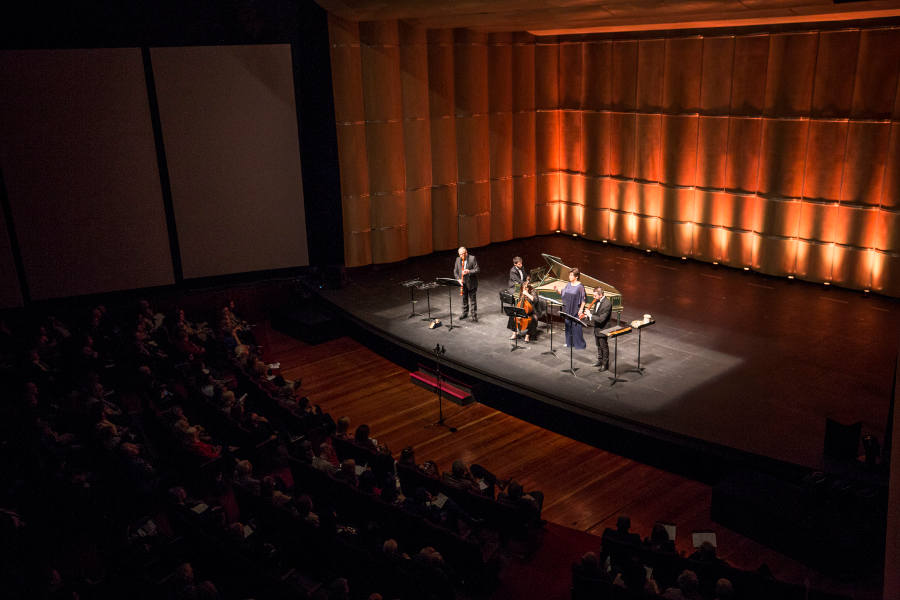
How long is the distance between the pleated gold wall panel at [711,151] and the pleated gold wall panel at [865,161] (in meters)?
2.06

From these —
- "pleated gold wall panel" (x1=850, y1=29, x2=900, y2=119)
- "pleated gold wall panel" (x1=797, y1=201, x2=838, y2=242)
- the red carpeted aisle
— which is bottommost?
the red carpeted aisle

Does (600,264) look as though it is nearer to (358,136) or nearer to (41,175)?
(358,136)

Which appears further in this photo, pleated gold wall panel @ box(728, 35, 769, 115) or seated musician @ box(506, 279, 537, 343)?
pleated gold wall panel @ box(728, 35, 769, 115)

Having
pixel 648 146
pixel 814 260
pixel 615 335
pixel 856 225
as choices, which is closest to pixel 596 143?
pixel 648 146

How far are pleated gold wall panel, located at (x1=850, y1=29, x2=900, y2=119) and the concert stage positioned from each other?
2881 mm

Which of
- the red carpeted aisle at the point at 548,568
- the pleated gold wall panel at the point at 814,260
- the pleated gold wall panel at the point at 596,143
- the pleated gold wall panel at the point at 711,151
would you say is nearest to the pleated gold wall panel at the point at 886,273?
the pleated gold wall panel at the point at 814,260

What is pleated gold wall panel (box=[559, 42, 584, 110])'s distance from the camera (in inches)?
600

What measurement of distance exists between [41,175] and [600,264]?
971 cm

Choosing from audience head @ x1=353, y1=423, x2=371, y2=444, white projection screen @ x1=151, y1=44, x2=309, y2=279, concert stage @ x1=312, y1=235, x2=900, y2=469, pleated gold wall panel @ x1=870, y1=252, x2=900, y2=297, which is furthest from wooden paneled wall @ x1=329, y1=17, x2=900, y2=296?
audience head @ x1=353, y1=423, x2=371, y2=444

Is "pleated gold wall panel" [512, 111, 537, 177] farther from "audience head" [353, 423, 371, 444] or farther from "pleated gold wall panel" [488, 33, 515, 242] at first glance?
"audience head" [353, 423, 371, 444]

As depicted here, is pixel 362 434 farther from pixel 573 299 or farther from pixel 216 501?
pixel 573 299

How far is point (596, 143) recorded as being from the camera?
15336 mm

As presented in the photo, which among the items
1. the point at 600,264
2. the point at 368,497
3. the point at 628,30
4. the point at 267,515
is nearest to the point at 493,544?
the point at 368,497

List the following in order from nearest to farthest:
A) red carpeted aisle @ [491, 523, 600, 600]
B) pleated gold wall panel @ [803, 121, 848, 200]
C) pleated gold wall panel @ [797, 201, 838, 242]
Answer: red carpeted aisle @ [491, 523, 600, 600] → pleated gold wall panel @ [803, 121, 848, 200] → pleated gold wall panel @ [797, 201, 838, 242]
